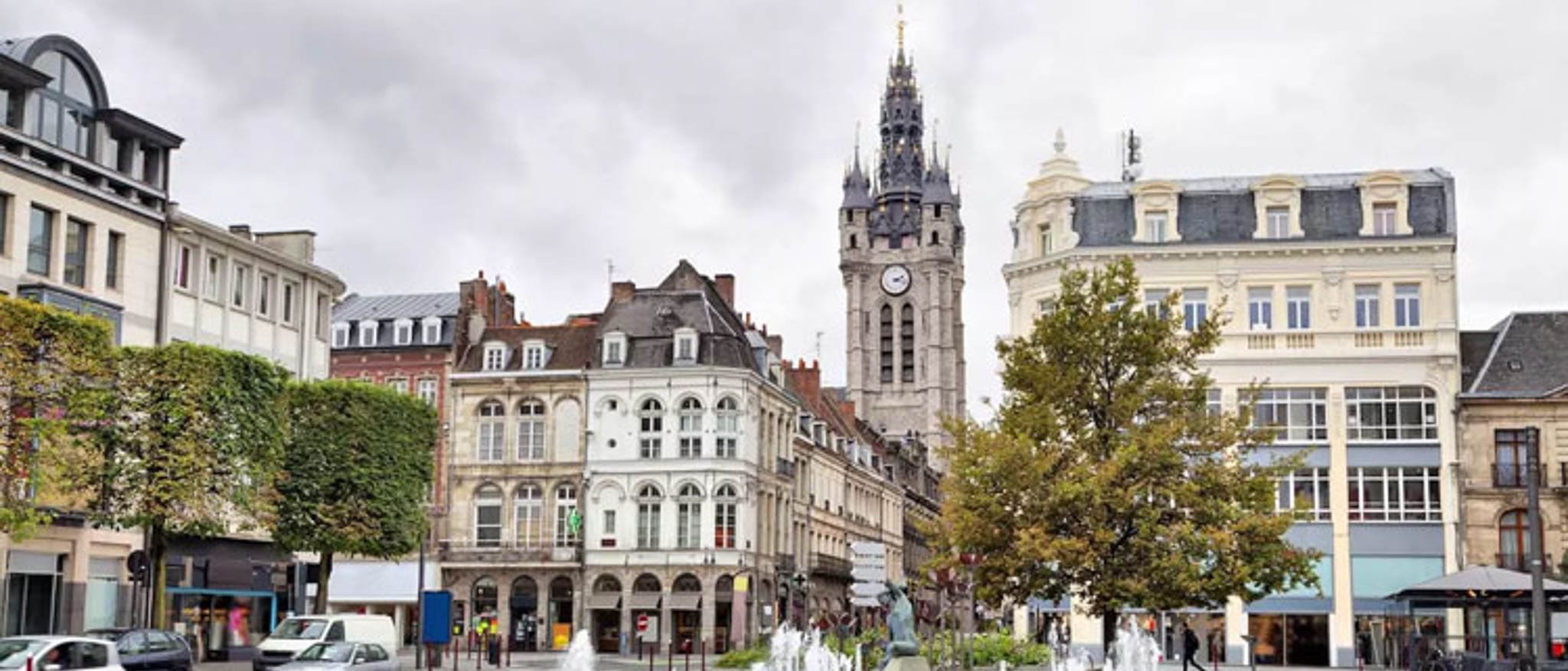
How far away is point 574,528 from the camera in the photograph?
210 ft

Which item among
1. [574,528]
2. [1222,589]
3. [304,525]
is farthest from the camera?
[574,528]

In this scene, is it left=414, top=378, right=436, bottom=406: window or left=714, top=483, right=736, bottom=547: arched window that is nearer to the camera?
left=714, top=483, right=736, bottom=547: arched window

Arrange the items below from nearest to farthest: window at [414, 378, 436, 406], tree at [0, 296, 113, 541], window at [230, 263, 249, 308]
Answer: tree at [0, 296, 113, 541] < window at [230, 263, 249, 308] < window at [414, 378, 436, 406]

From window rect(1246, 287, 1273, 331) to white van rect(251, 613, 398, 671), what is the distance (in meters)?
28.1

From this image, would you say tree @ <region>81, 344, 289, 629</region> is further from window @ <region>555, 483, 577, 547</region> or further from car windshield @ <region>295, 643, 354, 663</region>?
window @ <region>555, 483, 577, 547</region>

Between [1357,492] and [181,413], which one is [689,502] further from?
[181,413]

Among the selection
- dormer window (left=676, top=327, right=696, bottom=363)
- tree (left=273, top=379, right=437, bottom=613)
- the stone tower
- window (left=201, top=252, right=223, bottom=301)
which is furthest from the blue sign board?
the stone tower

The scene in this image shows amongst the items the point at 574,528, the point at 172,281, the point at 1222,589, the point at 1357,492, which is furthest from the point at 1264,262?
the point at 172,281

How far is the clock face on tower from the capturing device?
458 feet

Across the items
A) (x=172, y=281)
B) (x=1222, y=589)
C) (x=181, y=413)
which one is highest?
(x=172, y=281)

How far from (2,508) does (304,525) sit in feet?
34.7

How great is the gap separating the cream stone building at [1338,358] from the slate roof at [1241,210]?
0.18ft

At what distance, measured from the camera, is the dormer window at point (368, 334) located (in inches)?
2731

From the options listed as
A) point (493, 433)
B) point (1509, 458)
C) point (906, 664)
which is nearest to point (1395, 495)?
point (1509, 458)
